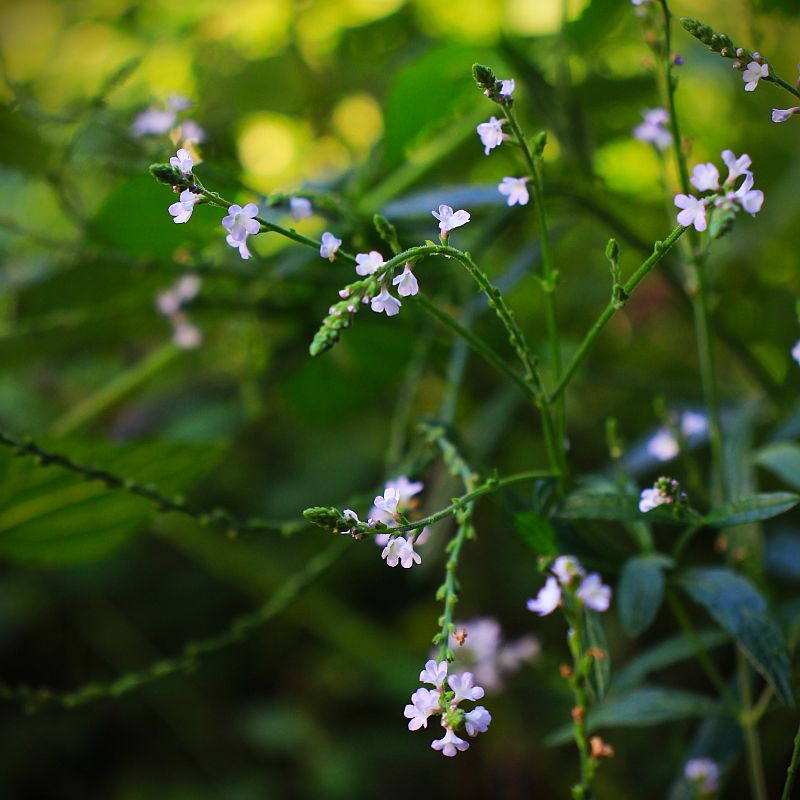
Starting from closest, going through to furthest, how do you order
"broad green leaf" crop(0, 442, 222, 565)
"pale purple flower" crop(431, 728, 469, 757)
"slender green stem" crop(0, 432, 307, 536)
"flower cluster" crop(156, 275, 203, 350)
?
1. "pale purple flower" crop(431, 728, 469, 757)
2. "slender green stem" crop(0, 432, 307, 536)
3. "broad green leaf" crop(0, 442, 222, 565)
4. "flower cluster" crop(156, 275, 203, 350)

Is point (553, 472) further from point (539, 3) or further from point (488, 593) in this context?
point (539, 3)

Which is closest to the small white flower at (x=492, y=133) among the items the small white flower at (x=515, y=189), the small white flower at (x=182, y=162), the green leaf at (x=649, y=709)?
the small white flower at (x=515, y=189)

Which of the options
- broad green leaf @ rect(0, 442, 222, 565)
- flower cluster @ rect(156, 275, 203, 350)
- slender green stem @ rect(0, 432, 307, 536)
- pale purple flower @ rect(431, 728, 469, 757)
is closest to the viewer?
pale purple flower @ rect(431, 728, 469, 757)

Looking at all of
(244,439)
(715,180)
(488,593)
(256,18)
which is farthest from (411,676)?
(256,18)

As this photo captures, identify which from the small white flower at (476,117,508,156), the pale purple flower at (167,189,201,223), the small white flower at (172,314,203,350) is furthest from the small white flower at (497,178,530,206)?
the small white flower at (172,314,203,350)

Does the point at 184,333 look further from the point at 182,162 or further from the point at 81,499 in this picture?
the point at 182,162

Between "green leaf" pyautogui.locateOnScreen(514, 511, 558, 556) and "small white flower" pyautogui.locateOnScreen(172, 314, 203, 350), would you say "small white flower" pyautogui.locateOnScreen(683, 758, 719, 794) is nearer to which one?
"green leaf" pyautogui.locateOnScreen(514, 511, 558, 556)

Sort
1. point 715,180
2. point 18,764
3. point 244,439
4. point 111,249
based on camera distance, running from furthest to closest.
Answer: point 244,439 < point 18,764 < point 111,249 < point 715,180
